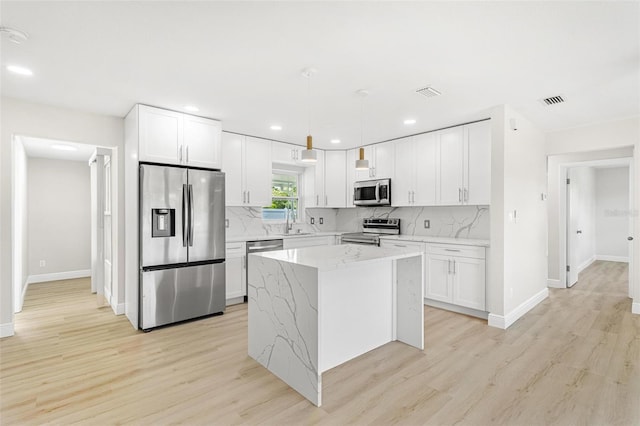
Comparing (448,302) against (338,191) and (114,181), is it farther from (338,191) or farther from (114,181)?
(114,181)

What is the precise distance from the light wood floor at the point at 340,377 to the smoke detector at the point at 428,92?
2.51 m

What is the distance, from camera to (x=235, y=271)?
4.50m

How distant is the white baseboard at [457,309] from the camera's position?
13.1ft

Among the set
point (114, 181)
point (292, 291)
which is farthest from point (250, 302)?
point (114, 181)

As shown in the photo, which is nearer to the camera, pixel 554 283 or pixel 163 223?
pixel 163 223

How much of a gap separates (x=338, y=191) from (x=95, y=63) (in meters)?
4.09

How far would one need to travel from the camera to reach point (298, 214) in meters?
5.97

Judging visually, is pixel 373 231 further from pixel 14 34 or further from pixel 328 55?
pixel 14 34

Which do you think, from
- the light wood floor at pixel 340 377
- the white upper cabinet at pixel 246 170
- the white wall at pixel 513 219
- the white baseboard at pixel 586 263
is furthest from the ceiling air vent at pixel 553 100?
the white baseboard at pixel 586 263

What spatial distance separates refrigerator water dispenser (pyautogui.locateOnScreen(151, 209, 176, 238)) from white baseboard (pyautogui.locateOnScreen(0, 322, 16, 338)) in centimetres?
174

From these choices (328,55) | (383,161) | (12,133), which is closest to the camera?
(328,55)

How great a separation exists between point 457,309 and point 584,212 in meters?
4.88

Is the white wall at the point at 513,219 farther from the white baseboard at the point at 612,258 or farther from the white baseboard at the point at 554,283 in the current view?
the white baseboard at the point at 612,258

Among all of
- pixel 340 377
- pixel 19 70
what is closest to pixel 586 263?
pixel 340 377
